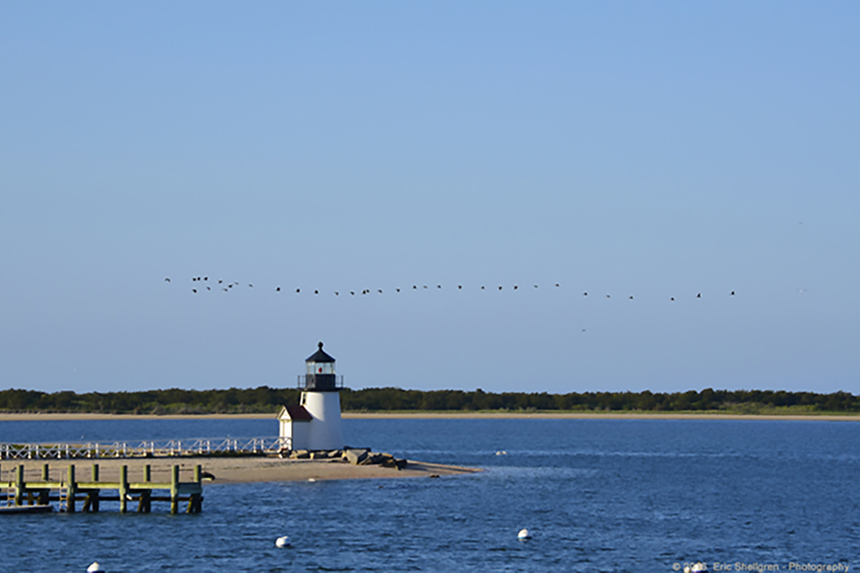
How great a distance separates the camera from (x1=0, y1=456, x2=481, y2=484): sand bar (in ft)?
186

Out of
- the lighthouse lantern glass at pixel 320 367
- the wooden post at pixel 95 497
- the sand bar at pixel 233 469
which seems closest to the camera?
the wooden post at pixel 95 497

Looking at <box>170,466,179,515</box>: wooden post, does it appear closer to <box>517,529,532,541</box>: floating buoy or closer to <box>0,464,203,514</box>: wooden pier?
<box>0,464,203,514</box>: wooden pier

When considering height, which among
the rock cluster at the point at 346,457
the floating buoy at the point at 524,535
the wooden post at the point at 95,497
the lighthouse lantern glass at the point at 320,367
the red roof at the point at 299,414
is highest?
the lighthouse lantern glass at the point at 320,367

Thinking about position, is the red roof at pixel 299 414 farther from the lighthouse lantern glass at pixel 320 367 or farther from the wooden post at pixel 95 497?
the wooden post at pixel 95 497

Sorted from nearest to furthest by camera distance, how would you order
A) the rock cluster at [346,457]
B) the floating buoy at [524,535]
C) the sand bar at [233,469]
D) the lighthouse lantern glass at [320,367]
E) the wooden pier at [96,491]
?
the floating buoy at [524,535], the wooden pier at [96,491], the sand bar at [233,469], the rock cluster at [346,457], the lighthouse lantern glass at [320,367]

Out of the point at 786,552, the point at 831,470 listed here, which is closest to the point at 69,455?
the point at 786,552

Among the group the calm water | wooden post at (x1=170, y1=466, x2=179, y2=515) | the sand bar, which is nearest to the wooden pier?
wooden post at (x1=170, y1=466, x2=179, y2=515)

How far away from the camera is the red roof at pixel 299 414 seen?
68062 millimetres

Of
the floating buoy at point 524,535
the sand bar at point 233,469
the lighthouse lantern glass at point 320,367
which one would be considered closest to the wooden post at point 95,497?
the sand bar at point 233,469

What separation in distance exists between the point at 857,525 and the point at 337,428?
3183 centimetres

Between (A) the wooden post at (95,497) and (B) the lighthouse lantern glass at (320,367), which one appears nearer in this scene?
(A) the wooden post at (95,497)

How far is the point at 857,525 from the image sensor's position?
4784 cm

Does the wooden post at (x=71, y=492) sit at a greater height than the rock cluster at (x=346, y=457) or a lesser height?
lesser

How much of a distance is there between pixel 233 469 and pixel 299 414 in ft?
24.6
